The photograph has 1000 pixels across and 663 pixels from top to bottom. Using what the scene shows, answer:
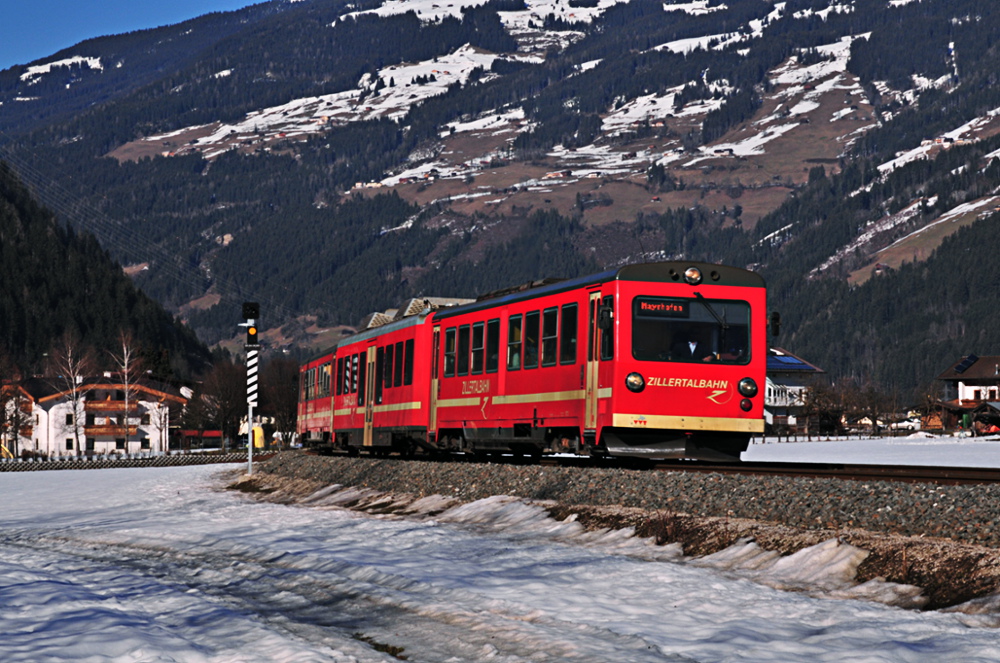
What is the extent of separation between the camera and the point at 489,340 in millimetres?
27500

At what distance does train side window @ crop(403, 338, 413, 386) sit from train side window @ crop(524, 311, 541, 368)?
6866mm

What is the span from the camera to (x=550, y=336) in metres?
24.8

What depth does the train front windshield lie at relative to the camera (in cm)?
2248

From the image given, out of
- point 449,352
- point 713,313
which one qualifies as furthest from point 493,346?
point 713,313

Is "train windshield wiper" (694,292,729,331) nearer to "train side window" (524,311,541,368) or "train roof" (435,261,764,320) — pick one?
"train roof" (435,261,764,320)

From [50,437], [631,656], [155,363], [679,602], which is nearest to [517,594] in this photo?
[679,602]

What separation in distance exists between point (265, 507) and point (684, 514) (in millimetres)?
11671

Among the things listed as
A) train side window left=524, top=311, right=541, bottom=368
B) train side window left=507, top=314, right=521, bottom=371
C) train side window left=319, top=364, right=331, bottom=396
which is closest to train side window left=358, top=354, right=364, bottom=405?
train side window left=319, top=364, right=331, bottom=396

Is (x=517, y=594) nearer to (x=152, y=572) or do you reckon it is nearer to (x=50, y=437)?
(x=152, y=572)

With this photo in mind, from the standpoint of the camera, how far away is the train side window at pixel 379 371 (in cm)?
3541

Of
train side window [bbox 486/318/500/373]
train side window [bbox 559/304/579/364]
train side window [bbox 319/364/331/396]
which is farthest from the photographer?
train side window [bbox 319/364/331/396]

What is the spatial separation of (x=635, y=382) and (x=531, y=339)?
3.92 m

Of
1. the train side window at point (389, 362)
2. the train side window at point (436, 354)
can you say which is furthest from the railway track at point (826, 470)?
the train side window at point (389, 362)

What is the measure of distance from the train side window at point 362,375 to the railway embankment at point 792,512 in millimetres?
12407
